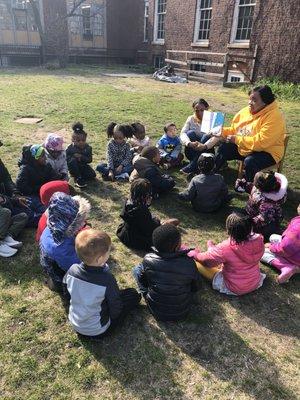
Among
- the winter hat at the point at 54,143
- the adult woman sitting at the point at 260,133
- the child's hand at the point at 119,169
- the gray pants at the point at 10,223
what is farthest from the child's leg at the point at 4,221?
the adult woman sitting at the point at 260,133

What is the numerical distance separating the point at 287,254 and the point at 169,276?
1.48 m

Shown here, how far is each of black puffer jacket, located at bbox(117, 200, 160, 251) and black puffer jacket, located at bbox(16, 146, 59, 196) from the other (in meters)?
1.48

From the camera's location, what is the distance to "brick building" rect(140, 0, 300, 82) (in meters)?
15.0

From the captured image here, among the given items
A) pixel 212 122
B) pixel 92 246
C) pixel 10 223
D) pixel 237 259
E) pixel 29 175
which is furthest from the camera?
pixel 212 122

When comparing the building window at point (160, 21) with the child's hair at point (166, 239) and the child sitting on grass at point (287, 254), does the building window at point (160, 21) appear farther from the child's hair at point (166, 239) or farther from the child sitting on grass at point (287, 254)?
the child's hair at point (166, 239)

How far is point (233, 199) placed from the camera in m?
5.53

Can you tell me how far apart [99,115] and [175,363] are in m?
8.08

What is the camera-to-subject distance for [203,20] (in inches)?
776

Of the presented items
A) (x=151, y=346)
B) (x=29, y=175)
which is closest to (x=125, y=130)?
(x=29, y=175)

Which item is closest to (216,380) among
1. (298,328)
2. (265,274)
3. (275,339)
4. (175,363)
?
(175,363)

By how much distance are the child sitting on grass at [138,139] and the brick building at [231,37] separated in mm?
10946

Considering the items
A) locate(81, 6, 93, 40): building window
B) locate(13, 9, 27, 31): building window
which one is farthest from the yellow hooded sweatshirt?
locate(81, 6, 93, 40): building window

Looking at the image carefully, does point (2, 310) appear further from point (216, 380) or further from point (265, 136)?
point (265, 136)

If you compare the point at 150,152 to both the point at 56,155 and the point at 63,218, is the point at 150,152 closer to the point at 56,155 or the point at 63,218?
the point at 56,155
